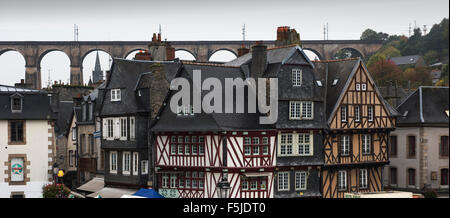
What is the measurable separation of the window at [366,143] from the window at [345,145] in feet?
3.04

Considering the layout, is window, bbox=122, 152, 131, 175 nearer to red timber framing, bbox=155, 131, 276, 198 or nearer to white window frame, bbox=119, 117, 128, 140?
white window frame, bbox=119, 117, 128, 140

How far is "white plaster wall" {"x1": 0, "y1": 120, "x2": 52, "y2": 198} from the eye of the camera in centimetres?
2758

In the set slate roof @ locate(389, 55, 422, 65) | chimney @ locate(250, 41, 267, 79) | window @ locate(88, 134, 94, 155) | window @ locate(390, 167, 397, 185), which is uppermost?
slate roof @ locate(389, 55, 422, 65)

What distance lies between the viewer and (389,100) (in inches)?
1307

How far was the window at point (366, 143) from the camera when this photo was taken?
2850cm

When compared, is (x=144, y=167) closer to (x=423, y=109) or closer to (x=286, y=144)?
(x=286, y=144)

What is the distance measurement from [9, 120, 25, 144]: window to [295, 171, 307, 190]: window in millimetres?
12275

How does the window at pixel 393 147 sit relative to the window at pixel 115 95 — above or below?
below

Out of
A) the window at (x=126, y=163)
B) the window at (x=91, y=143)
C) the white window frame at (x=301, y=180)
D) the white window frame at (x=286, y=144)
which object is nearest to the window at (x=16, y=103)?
the window at (x=126, y=163)

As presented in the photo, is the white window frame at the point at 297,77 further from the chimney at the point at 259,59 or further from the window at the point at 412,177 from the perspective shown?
the window at the point at 412,177

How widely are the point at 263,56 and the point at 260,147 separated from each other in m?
4.15

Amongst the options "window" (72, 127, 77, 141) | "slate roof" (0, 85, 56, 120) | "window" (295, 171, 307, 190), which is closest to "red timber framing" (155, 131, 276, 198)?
"window" (295, 171, 307, 190)
